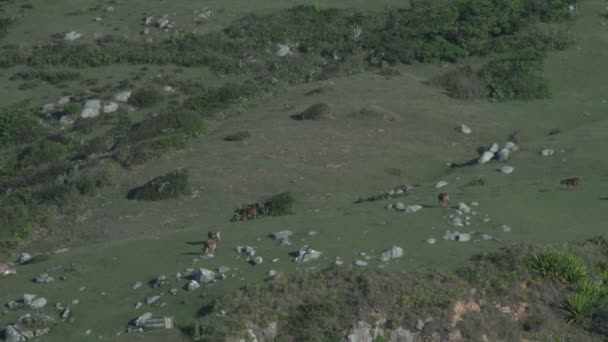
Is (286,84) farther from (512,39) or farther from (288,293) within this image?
(288,293)

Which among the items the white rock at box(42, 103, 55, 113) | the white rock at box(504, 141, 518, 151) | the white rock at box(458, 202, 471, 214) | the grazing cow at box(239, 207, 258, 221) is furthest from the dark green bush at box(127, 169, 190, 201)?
the white rock at box(42, 103, 55, 113)

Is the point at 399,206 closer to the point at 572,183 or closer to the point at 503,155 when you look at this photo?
the point at 572,183

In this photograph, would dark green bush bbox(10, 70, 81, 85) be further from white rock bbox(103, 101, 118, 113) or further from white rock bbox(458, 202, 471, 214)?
white rock bbox(458, 202, 471, 214)

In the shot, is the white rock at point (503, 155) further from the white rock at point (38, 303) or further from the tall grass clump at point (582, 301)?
the white rock at point (38, 303)

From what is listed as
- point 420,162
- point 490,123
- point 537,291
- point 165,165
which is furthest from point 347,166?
point 537,291

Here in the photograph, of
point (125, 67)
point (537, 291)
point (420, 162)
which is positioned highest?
point (537, 291)

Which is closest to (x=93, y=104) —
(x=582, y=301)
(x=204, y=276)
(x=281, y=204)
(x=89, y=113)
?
(x=89, y=113)
